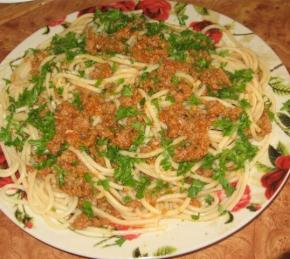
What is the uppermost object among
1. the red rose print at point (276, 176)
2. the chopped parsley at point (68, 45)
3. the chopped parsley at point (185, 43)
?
the chopped parsley at point (68, 45)

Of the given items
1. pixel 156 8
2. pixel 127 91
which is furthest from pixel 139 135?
pixel 156 8

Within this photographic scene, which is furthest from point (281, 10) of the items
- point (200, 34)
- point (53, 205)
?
point (53, 205)

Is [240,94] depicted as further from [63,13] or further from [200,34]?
[63,13]

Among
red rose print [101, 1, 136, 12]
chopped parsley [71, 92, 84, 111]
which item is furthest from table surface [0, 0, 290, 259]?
chopped parsley [71, 92, 84, 111]

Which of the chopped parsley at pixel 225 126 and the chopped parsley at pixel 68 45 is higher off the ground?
the chopped parsley at pixel 68 45

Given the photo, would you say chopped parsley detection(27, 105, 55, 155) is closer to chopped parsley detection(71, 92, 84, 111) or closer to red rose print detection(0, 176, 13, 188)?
chopped parsley detection(71, 92, 84, 111)

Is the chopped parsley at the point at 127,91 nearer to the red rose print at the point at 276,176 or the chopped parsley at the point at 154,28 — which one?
the chopped parsley at the point at 154,28

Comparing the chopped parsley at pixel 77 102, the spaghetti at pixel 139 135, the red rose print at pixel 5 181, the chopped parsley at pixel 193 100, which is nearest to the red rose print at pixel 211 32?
the spaghetti at pixel 139 135
